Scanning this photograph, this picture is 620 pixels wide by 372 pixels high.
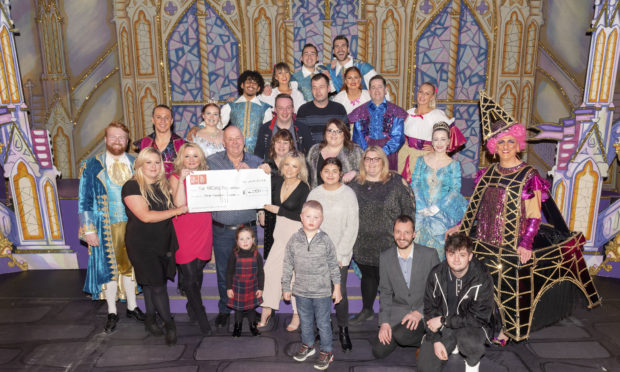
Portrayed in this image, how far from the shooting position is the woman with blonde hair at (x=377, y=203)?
13.2ft

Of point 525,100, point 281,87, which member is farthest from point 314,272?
point 525,100

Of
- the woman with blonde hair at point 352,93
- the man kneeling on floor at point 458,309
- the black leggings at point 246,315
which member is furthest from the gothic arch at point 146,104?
the man kneeling on floor at point 458,309

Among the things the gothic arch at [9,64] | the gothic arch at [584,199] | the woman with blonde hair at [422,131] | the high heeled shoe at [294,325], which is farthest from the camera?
the gothic arch at [584,199]

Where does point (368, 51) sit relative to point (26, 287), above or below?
above

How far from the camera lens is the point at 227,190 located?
4.09 metres

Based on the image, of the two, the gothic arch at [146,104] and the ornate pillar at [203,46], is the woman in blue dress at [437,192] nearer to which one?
the ornate pillar at [203,46]

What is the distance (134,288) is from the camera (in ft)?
15.2

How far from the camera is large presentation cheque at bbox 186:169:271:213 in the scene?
399 cm

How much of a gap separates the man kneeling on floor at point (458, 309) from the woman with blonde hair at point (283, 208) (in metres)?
1.42

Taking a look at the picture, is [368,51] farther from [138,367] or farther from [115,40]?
[138,367]

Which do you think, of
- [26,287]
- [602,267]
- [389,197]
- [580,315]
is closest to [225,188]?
[389,197]

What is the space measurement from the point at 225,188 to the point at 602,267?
5.35 meters

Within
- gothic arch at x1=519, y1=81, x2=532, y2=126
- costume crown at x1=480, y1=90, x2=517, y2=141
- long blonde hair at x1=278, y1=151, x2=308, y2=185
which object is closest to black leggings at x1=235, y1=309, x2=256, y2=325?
long blonde hair at x1=278, y1=151, x2=308, y2=185

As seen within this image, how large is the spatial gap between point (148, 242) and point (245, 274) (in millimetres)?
960
